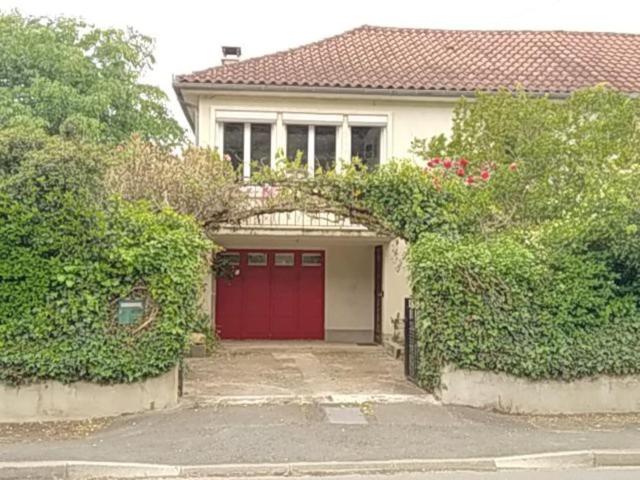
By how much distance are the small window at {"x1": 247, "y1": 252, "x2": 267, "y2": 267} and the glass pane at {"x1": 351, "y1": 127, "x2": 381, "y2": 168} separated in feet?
14.9

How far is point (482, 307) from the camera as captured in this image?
9695 millimetres

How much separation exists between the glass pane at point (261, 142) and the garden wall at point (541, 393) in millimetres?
7846

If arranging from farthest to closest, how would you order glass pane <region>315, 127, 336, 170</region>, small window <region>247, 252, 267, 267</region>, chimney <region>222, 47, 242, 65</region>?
small window <region>247, 252, 267, 267</region> < chimney <region>222, 47, 242, 65</region> < glass pane <region>315, 127, 336, 170</region>

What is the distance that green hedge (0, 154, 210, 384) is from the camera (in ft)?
28.9

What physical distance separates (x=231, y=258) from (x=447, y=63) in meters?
8.00

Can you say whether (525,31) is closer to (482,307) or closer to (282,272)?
(282,272)

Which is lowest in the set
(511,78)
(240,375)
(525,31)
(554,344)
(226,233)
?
(240,375)

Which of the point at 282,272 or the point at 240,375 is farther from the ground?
the point at 282,272

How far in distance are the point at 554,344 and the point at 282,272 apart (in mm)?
10343

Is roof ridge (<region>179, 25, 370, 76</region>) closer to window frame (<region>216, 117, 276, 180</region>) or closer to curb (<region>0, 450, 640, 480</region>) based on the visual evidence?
window frame (<region>216, 117, 276, 180</region>)

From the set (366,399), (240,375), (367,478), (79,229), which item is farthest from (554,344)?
(79,229)

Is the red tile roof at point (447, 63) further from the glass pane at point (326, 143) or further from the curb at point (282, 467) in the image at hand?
the curb at point (282, 467)

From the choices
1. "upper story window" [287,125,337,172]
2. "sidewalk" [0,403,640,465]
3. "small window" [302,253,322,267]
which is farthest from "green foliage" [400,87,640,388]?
"small window" [302,253,322,267]

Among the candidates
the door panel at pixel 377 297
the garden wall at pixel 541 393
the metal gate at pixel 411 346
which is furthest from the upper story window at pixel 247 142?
the garden wall at pixel 541 393
